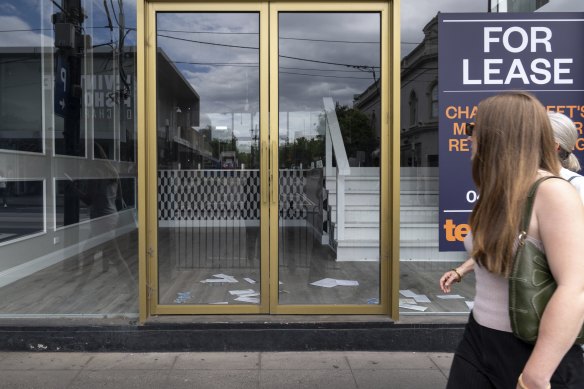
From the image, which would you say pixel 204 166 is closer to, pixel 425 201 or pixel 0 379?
pixel 0 379

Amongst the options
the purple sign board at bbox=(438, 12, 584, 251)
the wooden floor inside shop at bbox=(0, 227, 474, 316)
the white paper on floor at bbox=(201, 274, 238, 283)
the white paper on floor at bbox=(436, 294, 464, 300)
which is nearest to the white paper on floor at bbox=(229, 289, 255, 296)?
the wooden floor inside shop at bbox=(0, 227, 474, 316)

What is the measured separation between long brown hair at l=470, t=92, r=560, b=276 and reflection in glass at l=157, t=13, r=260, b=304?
9.28 ft

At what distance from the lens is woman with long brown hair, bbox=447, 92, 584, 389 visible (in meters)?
1.29

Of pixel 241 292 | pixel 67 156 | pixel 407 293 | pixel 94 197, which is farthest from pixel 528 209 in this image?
pixel 94 197

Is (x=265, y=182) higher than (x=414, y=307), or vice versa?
(x=265, y=182)

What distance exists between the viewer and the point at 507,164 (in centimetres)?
144

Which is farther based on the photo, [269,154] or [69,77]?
[69,77]

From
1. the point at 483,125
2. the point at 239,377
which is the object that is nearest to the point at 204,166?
the point at 239,377

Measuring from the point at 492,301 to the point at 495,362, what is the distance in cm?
19

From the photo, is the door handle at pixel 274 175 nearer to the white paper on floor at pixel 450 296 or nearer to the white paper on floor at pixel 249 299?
the white paper on floor at pixel 249 299

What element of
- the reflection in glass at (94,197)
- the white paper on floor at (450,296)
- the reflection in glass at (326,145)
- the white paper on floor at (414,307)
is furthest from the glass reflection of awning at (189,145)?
the reflection in glass at (94,197)

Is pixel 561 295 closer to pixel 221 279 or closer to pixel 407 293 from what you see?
pixel 407 293

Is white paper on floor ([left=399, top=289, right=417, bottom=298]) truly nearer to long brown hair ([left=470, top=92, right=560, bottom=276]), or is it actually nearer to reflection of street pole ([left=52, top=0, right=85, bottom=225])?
long brown hair ([left=470, top=92, right=560, bottom=276])

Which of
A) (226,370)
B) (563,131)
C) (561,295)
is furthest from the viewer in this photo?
(226,370)
